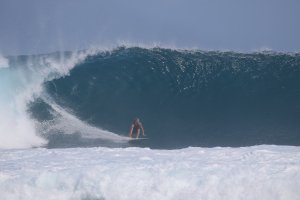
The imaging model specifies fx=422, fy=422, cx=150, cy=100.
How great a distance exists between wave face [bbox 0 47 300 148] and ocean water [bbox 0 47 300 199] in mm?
39

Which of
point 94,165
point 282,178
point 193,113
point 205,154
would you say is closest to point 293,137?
point 193,113

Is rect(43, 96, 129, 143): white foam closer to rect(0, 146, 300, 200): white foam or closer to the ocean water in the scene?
the ocean water

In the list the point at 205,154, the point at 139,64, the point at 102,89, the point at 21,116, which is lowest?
the point at 205,154

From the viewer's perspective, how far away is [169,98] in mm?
15539

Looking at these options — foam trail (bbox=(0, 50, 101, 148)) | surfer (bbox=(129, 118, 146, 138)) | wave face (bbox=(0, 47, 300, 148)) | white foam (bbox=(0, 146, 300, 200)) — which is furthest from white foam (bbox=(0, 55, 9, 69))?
white foam (bbox=(0, 146, 300, 200))

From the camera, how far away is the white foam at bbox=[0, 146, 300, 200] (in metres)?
6.16

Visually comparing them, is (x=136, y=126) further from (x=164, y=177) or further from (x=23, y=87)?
(x=164, y=177)

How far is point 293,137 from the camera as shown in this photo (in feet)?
37.8

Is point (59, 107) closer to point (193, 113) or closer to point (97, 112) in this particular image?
point (97, 112)

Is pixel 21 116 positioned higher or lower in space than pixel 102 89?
lower

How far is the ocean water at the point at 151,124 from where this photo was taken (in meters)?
6.41

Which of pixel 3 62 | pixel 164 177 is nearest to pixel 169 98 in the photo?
pixel 3 62

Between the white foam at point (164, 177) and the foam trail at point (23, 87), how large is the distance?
5.50 metres

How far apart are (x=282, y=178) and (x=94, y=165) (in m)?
2.98
